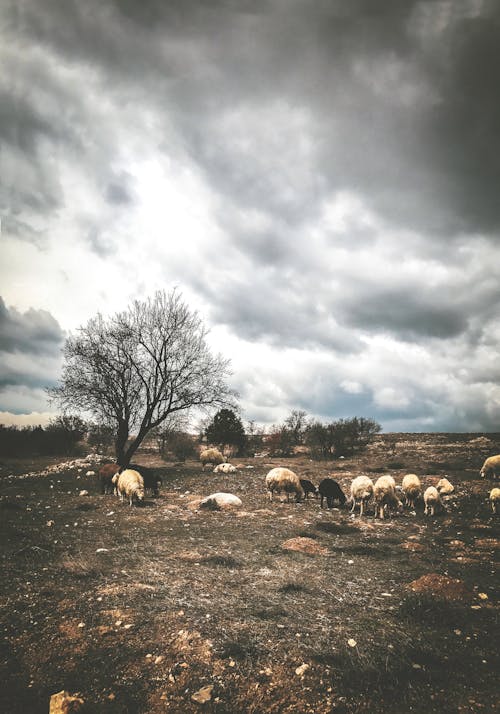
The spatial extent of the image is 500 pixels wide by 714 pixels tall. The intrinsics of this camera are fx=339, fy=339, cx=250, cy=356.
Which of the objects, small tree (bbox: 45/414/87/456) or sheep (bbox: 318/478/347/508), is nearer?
sheep (bbox: 318/478/347/508)

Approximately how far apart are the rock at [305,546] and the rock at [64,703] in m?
5.28

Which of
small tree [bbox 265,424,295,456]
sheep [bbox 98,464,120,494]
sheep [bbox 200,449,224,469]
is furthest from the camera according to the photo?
small tree [bbox 265,424,295,456]

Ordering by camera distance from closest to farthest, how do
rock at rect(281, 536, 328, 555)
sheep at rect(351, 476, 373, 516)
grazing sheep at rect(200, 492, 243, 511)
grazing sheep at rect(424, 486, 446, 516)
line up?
rock at rect(281, 536, 328, 555) < grazing sheep at rect(424, 486, 446, 516) < sheep at rect(351, 476, 373, 516) < grazing sheep at rect(200, 492, 243, 511)

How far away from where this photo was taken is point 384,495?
11.3 meters

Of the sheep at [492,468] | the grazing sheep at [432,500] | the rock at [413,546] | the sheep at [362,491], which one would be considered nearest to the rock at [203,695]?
the rock at [413,546]

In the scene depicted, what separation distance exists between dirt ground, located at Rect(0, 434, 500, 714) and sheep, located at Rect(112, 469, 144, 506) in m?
2.54

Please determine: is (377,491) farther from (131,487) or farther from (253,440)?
(253,440)

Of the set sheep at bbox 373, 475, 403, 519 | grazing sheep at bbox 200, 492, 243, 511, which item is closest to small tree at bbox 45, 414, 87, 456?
grazing sheep at bbox 200, 492, 243, 511

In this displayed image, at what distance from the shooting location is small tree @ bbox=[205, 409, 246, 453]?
133 ft

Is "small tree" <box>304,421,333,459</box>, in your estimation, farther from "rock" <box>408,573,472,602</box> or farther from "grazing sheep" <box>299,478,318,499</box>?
"rock" <box>408,573,472,602</box>

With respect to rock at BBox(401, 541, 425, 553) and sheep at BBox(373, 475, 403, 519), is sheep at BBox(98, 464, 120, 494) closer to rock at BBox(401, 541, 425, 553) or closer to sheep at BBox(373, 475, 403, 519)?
sheep at BBox(373, 475, 403, 519)

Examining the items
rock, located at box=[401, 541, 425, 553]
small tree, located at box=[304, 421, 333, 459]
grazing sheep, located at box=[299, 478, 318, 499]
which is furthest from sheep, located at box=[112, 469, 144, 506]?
small tree, located at box=[304, 421, 333, 459]

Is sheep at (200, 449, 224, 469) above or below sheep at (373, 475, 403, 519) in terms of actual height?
below

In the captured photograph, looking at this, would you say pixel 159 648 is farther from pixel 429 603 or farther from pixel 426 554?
pixel 426 554
